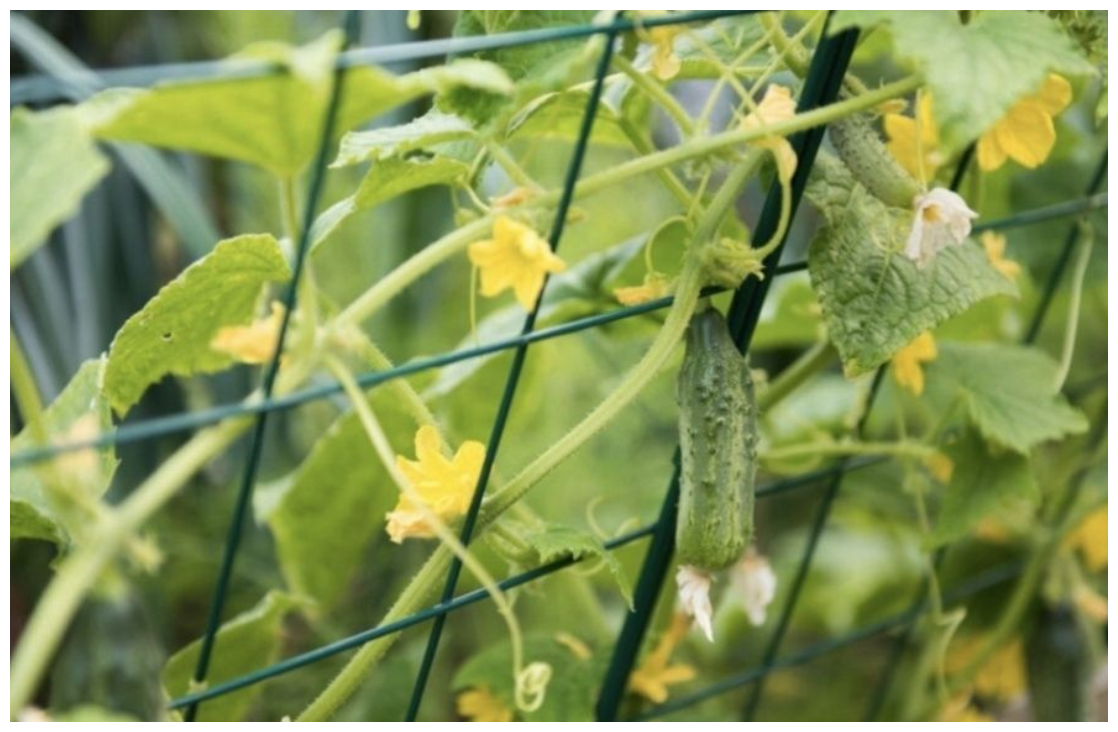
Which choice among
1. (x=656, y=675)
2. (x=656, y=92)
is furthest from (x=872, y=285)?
(x=656, y=675)

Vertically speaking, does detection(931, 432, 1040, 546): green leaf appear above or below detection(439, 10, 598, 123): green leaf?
below

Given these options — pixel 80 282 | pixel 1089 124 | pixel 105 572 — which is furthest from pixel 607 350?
pixel 105 572

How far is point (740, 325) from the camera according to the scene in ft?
2.78

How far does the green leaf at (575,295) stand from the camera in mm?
1043

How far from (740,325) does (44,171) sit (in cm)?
42

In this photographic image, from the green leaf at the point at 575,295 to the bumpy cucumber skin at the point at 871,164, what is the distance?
233mm

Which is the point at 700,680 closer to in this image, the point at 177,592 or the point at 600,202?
the point at 177,592

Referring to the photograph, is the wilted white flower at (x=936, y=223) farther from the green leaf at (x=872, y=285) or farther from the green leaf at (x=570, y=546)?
the green leaf at (x=570, y=546)

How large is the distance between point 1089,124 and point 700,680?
67cm

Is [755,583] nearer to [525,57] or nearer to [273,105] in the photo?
[525,57]

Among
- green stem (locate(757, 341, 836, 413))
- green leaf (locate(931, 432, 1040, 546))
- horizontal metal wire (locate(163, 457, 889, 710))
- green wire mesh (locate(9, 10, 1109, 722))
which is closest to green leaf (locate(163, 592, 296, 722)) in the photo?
green wire mesh (locate(9, 10, 1109, 722))

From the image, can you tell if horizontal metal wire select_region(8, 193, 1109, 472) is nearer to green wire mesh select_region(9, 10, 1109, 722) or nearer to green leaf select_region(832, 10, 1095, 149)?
green wire mesh select_region(9, 10, 1109, 722)

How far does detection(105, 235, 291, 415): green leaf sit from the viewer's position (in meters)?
0.73

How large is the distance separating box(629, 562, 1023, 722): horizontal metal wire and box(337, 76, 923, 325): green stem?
17.5 inches
